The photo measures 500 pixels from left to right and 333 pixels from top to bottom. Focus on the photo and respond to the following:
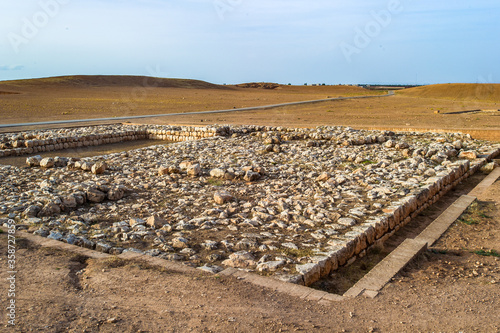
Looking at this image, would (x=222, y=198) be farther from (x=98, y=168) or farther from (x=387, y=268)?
(x=98, y=168)

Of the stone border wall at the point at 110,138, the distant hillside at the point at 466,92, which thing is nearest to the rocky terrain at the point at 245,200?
the stone border wall at the point at 110,138

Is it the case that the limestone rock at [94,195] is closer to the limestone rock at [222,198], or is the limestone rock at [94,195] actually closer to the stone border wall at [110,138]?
the limestone rock at [222,198]

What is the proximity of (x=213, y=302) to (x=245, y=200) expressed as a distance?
11.8 ft

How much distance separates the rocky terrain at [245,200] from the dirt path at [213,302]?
0.60 meters

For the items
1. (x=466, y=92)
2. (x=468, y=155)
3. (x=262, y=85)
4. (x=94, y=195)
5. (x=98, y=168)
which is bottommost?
(x=94, y=195)

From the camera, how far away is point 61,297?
3635 millimetres

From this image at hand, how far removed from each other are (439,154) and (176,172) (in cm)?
638

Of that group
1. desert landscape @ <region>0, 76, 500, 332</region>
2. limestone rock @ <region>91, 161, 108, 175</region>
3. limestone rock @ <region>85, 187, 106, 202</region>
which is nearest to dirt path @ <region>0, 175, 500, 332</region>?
desert landscape @ <region>0, 76, 500, 332</region>

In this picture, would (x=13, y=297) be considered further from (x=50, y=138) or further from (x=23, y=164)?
(x=50, y=138)

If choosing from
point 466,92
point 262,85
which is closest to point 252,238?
point 466,92

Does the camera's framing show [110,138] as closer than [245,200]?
No

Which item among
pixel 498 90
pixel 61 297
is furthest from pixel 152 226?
pixel 498 90

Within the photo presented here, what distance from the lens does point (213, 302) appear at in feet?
11.6

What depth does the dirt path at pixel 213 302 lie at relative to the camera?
320 cm
